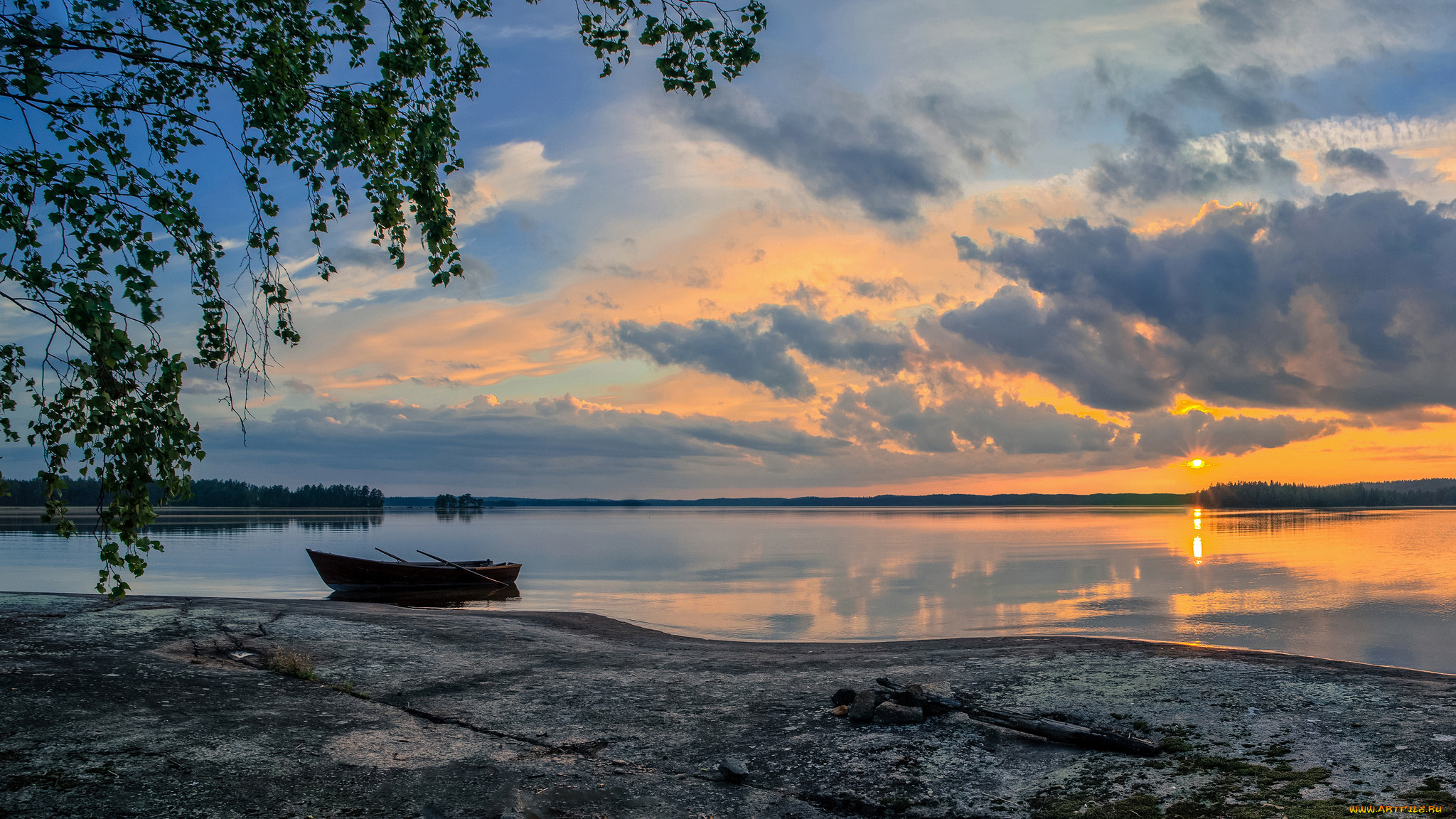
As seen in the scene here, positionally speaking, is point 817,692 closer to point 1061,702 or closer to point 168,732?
point 1061,702

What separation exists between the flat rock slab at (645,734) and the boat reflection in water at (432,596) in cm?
1689

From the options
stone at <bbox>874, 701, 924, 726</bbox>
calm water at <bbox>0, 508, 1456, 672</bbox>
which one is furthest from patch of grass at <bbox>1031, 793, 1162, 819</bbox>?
calm water at <bbox>0, 508, 1456, 672</bbox>

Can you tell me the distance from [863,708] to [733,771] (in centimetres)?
250

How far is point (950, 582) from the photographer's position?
39.4 meters

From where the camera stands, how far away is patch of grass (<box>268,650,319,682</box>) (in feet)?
37.3

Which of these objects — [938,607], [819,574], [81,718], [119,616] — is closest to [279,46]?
[81,718]

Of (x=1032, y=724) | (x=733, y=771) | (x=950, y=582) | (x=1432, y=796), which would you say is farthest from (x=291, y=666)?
(x=950, y=582)

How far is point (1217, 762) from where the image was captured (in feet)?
25.9

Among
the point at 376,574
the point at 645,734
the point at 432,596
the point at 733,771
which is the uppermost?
the point at 733,771

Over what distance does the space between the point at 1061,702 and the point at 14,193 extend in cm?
1163

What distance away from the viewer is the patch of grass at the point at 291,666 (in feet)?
37.3

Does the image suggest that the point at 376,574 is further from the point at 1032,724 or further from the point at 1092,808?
the point at 1092,808

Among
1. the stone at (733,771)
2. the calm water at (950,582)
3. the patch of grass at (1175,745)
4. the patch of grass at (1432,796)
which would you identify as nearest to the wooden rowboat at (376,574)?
the calm water at (950,582)

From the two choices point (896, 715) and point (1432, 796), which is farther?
point (896, 715)
